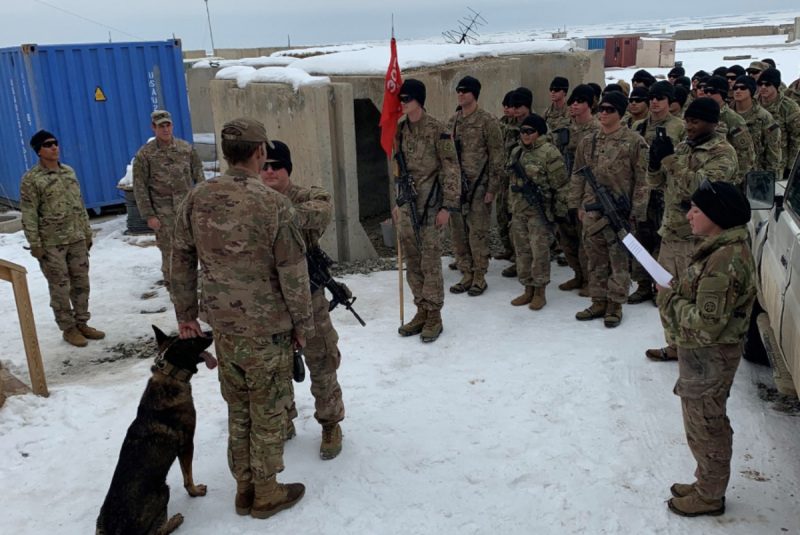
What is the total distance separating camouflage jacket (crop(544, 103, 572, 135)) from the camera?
288 inches

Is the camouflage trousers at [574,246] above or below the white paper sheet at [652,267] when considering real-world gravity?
below

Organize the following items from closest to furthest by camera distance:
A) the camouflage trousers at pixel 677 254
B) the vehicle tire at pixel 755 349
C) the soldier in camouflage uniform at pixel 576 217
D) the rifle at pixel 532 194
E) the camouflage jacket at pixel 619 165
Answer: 1. the vehicle tire at pixel 755 349
2. the camouflage trousers at pixel 677 254
3. the camouflage jacket at pixel 619 165
4. the rifle at pixel 532 194
5. the soldier in camouflage uniform at pixel 576 217

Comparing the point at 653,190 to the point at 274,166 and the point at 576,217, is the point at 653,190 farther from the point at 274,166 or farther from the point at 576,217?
the point at 274,166

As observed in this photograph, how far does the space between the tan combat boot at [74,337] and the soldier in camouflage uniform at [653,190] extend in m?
5.00

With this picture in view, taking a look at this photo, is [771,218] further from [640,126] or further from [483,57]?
[483,57]

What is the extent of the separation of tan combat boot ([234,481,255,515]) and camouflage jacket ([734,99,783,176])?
642 centimetres

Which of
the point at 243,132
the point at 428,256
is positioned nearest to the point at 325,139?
the point at 428,256

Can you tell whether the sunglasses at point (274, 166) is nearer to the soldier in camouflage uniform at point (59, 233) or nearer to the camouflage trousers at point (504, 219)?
the soldier in camouflage uniform at point (59, 233)

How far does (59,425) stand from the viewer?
4488mm

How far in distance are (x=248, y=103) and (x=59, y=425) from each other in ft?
16.2

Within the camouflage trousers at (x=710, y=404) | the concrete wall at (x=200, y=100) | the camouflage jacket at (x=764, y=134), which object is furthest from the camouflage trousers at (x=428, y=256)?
the concrete wall at (x=200, y=100)

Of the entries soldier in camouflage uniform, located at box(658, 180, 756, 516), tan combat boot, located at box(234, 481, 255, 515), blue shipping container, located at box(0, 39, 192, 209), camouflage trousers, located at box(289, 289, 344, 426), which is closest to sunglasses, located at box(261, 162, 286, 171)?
camouflage trousers, located at box(289, 289, 344, 426)

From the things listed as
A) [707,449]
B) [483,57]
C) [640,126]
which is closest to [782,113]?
[640,126]

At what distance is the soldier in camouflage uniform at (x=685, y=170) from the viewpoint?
180 inches
